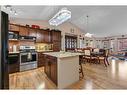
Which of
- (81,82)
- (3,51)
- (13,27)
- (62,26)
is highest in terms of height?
(62,26)

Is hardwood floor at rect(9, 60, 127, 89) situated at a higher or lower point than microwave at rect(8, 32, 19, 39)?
lower

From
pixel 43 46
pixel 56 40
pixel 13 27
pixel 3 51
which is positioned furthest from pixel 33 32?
pixel 3 51

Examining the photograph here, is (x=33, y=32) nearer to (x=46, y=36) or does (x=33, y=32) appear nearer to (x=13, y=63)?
(x=46, y=36)

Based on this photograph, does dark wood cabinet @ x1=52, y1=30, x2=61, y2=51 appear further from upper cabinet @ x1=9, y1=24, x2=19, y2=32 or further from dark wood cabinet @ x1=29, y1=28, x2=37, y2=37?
upper cabinet @ x1=9, y1=24, x2=19, y2=32

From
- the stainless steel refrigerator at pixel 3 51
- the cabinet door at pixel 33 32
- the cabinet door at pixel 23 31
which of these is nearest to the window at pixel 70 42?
the cabinet door at pixel 33 32

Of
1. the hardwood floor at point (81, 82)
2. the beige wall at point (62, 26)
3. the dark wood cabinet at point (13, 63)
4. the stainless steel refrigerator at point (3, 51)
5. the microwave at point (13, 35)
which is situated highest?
the beige wall at point (62, 26)

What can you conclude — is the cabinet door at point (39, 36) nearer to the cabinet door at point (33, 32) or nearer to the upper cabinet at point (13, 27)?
the cabinet door at point (33, 32)

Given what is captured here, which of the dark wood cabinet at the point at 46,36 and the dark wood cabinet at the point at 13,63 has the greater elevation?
the dark wood cabinet at the point at 46,36

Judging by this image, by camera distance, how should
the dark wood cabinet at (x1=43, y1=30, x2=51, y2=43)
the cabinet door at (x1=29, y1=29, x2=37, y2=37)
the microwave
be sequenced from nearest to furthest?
the microwave, the cabinet door at (x1=29, y1=29, x2=37, y2=37), the dark wood cabinet at (x1=43, y1=30, x2=51, y2=43)

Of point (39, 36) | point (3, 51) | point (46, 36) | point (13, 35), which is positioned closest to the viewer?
point (3, 51)

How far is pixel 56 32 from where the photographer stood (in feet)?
21.9

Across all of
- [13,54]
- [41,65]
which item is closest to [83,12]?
[41,65]

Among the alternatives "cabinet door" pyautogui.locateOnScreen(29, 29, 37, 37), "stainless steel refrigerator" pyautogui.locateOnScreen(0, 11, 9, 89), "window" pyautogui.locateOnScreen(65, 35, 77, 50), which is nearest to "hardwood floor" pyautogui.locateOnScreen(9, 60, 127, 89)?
"stainless steel refrigerator" pyautogui.locateOnScreen(0, 11, 9, 89)

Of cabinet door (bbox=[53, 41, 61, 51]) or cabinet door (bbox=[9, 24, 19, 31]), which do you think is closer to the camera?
cabinet door (bbox=[9, 24, 19, 31])
